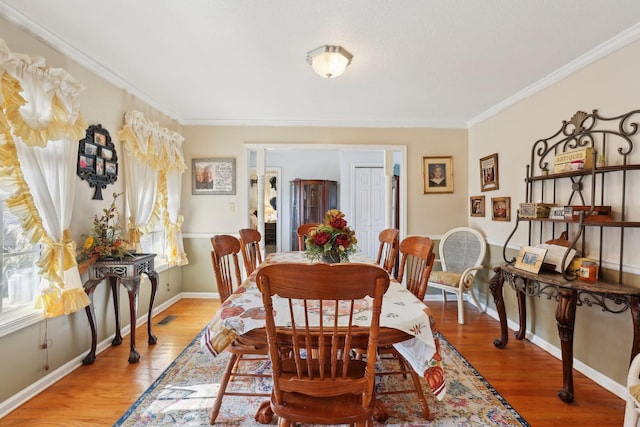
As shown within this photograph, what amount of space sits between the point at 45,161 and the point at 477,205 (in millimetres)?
4328

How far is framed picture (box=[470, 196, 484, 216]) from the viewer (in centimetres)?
387

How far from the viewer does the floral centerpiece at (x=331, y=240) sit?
200 cm

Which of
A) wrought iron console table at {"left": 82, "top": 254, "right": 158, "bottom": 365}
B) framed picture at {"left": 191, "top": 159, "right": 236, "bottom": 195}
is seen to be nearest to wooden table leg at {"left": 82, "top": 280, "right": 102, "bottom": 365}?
wrought iron console table at {"left": 82, "top": 254, "right": 158, "bottom": 365}

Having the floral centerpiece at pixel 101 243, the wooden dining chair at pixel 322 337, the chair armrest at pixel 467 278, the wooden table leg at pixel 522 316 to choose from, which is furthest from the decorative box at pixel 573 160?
the floral centerpiece at pixel 101 243

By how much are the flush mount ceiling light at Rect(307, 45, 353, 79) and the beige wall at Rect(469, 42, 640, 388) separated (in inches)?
73.2

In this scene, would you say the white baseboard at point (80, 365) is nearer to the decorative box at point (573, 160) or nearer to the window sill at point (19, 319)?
the window sill at point (19, 319)

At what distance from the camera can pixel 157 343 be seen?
2771 millimetres

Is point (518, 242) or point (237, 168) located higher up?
point (237, 168)

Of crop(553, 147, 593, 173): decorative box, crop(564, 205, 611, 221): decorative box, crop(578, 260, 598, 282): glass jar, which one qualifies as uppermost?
crop(553, 147, 593, 173): decorative box

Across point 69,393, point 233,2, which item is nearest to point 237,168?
point 233,2

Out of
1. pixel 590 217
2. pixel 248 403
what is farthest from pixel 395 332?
pixel 590 217

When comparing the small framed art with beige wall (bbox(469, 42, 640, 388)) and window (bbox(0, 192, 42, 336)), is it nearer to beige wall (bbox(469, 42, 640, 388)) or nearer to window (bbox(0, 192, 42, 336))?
window (bbox(0, 192, 42, 336))

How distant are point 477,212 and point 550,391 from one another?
2279 mm

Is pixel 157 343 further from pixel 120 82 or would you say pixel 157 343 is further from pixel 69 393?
pixel 120 82
